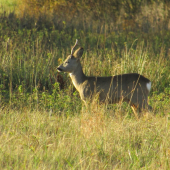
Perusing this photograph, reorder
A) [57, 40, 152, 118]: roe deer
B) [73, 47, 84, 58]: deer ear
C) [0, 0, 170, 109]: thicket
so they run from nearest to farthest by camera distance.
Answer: [57, 40, 152, 118]: roe deer < [73, 47, 84, 58]: deer ear < [0, 0, 170, 109]: thicket

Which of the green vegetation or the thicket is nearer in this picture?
the green vegetation

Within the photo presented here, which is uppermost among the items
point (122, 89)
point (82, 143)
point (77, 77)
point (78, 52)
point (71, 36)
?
point (71, 36)

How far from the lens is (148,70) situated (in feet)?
21.9

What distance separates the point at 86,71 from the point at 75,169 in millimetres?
3918

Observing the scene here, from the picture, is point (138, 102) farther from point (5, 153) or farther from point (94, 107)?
point (5, 153)

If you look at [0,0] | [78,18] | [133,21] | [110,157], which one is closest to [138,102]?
[110,157]

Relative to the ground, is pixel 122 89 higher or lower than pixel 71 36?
lower

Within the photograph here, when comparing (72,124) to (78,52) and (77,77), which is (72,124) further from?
(78,52)

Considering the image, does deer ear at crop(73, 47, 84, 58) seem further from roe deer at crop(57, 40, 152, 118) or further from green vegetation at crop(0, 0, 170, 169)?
green vegetation at crop(0, 0, 170, 169)

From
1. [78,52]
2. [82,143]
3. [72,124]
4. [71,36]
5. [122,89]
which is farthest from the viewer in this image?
[71,36]

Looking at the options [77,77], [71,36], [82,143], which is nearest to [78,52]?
[77,77]

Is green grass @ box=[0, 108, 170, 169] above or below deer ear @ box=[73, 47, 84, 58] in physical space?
below

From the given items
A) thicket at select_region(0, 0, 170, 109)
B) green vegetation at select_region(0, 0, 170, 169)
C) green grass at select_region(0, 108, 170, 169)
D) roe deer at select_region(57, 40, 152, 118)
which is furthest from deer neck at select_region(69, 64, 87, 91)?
green grass at select_region(0, 108, 170, 169)

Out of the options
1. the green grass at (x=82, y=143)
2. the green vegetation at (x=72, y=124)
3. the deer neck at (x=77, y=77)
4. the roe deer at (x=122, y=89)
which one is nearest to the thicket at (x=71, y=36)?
the green vegetation at (x=72, y=124)
